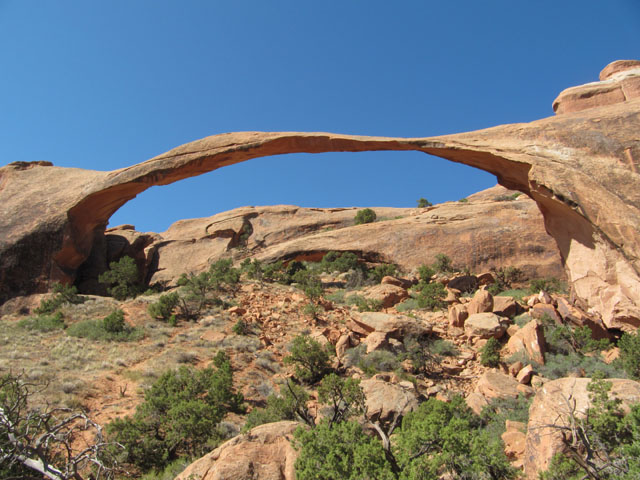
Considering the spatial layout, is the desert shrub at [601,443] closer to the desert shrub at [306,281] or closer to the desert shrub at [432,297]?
Answer: the desert shrub at [432,297]

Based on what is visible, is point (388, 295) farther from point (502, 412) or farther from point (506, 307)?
point (502, 412)

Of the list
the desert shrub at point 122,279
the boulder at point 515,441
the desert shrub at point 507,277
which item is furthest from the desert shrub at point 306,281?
the boulder at point 515,441

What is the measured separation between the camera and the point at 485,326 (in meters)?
10.2

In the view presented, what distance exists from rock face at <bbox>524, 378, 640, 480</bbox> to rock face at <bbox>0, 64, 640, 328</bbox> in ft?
8.69

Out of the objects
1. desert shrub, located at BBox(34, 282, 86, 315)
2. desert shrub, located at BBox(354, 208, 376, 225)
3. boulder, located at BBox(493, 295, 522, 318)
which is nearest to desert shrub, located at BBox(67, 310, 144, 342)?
desert shrub, located at BBox(34, 282, 86, 315)

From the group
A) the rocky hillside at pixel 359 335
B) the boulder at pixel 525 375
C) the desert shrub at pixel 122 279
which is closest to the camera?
the rocky hillside at pixel 359 335

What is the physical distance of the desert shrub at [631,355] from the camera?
7309 millimetres

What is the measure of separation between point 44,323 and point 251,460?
10667mm

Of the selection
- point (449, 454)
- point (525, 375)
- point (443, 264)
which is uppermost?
point (449, 454)

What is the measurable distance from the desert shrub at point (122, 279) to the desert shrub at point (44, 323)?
4270mm

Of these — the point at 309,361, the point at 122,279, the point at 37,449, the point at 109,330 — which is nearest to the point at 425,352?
the point at 309,361

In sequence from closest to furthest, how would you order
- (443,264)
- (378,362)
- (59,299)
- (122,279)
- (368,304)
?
(378,362), (368,304), (59,299), (443,264), (122,279)

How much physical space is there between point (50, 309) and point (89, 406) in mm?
7276

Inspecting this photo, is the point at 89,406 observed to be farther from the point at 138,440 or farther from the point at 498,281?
the point at 498,281
